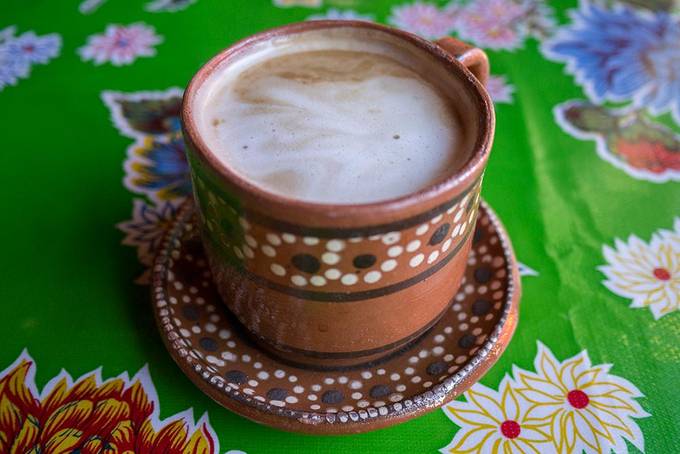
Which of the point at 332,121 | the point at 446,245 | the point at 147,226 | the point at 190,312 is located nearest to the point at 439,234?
the point at 446,245

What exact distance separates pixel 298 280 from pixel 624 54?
2.14ft

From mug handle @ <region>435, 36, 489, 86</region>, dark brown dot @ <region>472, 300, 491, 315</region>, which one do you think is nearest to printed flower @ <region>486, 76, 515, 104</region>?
mug handle @ <region>435, 36, 489, 86</region>

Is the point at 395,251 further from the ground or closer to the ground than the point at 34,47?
further from the ground

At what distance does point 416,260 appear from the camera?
47 centimetres

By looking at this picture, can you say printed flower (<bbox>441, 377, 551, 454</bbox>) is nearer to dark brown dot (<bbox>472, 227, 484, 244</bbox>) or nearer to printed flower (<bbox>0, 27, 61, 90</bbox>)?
dark brown dot (<bbox>472, 227, 484, 244</bbox>)

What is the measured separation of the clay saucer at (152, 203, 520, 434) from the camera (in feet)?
1.61

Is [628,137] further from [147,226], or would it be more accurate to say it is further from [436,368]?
[147,226]

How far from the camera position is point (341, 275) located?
457 mm

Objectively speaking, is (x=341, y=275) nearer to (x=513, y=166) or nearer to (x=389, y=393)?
(x=389, y=393)

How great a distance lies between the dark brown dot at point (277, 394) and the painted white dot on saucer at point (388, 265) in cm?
14

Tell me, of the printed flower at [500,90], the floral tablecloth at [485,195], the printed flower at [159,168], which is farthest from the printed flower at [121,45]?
the printed flower at [500,90]

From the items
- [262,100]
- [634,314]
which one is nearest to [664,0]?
[634,314]

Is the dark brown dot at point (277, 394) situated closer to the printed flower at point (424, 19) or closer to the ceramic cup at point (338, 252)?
the ceramic cup at point (338, 252)

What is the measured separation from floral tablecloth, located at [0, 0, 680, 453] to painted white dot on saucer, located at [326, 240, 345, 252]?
0.18m
